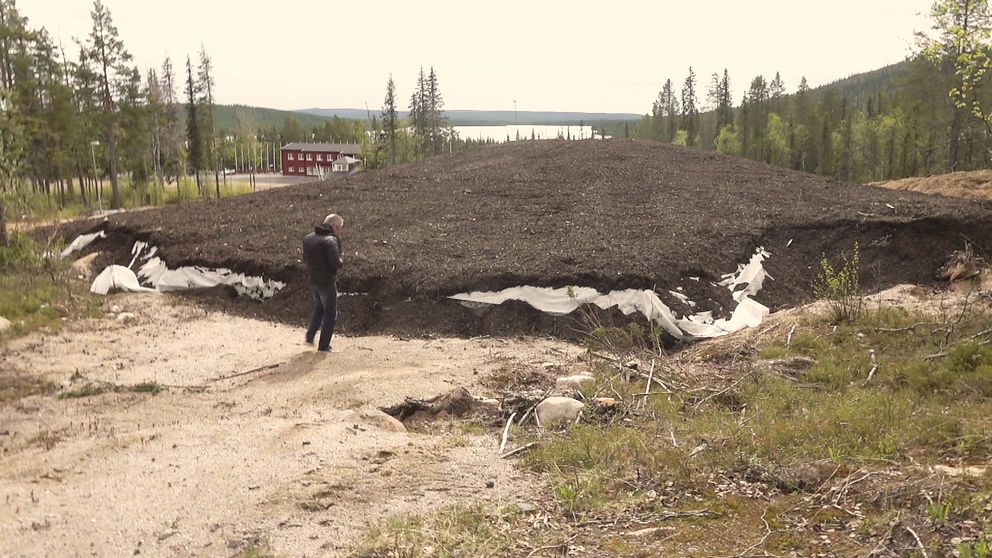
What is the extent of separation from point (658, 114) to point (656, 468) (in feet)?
266

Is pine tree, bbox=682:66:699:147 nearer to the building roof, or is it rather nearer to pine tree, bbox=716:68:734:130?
pine tree, bbox=716:68:734:130

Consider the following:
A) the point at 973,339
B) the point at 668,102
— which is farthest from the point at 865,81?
the point at 973,339

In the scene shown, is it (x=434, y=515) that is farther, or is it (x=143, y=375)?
(x=143, y=375)

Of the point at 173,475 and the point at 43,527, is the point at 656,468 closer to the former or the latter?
the point at 173,475

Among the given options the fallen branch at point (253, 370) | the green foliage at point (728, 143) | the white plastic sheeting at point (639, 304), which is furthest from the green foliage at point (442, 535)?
the green foliage at point (728, 143)

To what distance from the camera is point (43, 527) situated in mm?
4117

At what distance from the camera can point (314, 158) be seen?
69250mm

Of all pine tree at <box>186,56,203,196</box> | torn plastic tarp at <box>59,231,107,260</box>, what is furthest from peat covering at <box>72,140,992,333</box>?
pine tree at <box>186,56,203,196</box>

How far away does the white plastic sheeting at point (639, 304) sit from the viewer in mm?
9031

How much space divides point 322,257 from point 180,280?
5.27m

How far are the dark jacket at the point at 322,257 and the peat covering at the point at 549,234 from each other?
182 centimetres

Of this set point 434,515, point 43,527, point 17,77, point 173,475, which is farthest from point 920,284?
point 17,77

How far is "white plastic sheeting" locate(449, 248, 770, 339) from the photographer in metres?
9.03

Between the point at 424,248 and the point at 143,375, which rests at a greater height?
the point at 424,248
